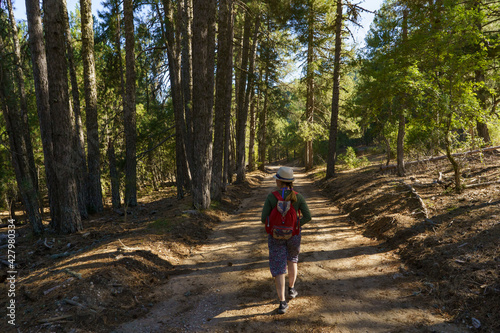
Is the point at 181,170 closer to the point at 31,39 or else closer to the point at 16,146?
the point at 16,146

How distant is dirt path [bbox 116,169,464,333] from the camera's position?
12.8 ft

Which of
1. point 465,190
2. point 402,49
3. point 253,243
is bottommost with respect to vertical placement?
point 253,243

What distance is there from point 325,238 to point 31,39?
1074 centimetres

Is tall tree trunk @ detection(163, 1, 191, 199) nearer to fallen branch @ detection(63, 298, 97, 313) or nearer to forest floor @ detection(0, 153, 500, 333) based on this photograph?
forest floor @ detection(0, 153, 500, 333)

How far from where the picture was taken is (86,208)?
42.7 ft

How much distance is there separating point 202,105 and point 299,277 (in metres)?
7.45

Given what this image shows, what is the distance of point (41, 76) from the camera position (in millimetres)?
8711

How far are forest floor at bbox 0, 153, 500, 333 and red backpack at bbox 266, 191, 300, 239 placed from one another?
1.17 metres

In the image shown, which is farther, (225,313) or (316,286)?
(316,286)

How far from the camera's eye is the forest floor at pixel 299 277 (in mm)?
3883

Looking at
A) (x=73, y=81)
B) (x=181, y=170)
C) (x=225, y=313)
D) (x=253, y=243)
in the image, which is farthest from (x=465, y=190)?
(x=73, y=81)

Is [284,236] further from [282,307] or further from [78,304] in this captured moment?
[78,304]

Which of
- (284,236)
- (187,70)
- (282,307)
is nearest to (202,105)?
(187,70)

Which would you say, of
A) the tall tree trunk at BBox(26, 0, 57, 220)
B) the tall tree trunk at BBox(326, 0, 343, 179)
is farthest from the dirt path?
the tall tree trunk at BBox(326, 0, 343, 179)
